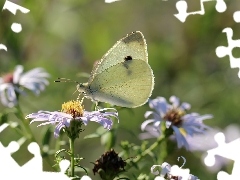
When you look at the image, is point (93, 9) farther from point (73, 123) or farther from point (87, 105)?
point (73, 123)

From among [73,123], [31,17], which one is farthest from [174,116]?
[31,17]

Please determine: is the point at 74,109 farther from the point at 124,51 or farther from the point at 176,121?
the point at 176,121

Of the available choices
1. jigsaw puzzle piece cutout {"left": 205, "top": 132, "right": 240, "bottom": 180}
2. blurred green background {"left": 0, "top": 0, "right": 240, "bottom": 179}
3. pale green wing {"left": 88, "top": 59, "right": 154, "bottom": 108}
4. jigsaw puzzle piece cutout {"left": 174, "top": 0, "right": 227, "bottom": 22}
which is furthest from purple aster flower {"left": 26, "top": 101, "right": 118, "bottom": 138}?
blurred green background {"left": 0, "top": 0, "right": 240, "bottom": 179}

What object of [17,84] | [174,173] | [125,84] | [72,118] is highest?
[17,84]

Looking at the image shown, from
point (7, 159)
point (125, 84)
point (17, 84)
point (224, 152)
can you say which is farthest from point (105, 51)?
point (7, 159)

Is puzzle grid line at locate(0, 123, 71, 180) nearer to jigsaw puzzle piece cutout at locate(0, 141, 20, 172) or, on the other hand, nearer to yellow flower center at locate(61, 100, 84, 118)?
jigsaw puzzle piece cutout at locate(0, 141, 20, 172)

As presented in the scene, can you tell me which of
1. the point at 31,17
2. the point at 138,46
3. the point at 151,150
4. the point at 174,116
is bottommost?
the point at 151,150

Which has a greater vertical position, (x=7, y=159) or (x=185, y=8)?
(x=185, y=8)
